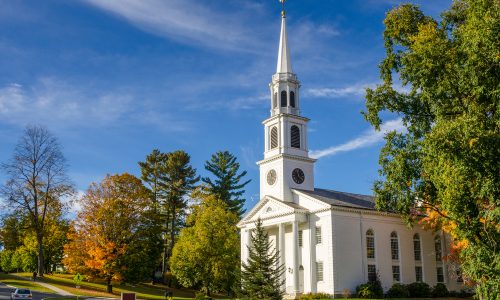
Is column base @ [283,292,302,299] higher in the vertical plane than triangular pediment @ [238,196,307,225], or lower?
lower

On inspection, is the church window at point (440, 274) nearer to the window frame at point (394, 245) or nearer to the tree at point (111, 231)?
the window frame at point (394, 245)

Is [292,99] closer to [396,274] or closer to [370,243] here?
[370,243]

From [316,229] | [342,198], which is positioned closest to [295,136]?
[342,198]

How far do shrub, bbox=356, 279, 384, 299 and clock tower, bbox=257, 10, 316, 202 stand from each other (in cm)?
1071

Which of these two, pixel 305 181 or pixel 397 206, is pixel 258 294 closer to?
pixel 397 206

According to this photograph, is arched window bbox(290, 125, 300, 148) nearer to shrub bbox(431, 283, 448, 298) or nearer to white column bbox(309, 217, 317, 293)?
white column bbox(309, 217, 317, 293)

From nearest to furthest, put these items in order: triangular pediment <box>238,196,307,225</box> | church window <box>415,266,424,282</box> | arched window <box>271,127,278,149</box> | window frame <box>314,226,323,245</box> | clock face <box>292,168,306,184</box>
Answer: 1. window frame <box>314,226,323,245</box>
2. triangular pediment <box>238,196,307,225</box>
3. church window <box>415,266,424,282</box>
4. clock face <box>292,168,306,184</box>
5. arched window <box>271,127,278,149</box>

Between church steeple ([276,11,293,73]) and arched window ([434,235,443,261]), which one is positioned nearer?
arched window ([434,235,443,261])

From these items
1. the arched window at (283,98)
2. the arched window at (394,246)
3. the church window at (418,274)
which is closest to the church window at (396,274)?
the arched window at (394,246)

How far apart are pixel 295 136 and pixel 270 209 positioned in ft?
25.6

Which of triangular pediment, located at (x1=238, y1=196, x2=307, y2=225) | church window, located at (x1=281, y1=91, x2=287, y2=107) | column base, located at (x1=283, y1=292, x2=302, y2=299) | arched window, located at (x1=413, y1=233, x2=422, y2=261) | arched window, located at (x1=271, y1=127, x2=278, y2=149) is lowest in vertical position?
column base, located at (x1=283, y1=292, x2=302, y2=299)

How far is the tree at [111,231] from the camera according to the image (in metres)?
51.1

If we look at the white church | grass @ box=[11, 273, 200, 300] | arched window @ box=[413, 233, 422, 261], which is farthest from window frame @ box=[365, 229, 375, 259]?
grass @ box=[11, 273, 200, 300]

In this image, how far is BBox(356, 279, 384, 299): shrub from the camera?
142 ft
